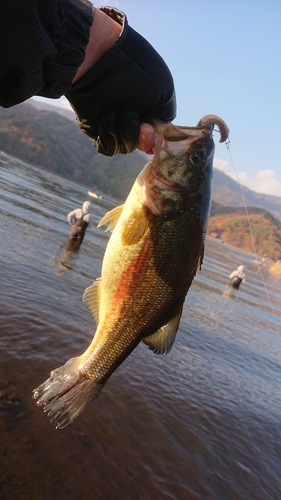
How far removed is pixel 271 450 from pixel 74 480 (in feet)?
12.1

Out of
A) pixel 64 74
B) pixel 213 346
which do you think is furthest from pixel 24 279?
pixel 64 74

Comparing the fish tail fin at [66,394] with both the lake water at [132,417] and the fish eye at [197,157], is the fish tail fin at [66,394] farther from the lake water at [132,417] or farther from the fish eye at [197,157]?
the fish eye at [197,157]

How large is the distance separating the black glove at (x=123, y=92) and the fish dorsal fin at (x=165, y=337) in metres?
1.40

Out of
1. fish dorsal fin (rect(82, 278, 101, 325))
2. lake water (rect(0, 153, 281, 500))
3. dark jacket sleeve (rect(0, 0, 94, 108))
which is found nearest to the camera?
dark jacket sleeve (rect(0, 0, 94, 108))

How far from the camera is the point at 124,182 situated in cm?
14262

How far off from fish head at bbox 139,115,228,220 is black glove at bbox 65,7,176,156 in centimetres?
17

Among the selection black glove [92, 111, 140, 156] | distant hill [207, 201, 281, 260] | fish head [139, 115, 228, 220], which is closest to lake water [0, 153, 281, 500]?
fish head [139, 115, 228, 220]

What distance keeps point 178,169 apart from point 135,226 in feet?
1.74

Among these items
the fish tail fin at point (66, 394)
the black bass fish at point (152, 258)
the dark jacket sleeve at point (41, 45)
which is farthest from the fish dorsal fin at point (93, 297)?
the dark jacket sleeve at point (41, 45)

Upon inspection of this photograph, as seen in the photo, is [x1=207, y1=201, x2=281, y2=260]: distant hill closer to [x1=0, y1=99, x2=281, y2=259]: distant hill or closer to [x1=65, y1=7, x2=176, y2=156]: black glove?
[x1=0, y1=99, x2=281, y2=259]: distant hill

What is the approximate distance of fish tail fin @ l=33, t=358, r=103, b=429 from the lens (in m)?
2.62

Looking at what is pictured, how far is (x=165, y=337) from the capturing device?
9.41 feet

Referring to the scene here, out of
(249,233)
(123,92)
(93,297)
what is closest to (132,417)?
(93,297)

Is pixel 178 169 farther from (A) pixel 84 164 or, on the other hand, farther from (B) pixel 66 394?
(A) pixel 84 164
